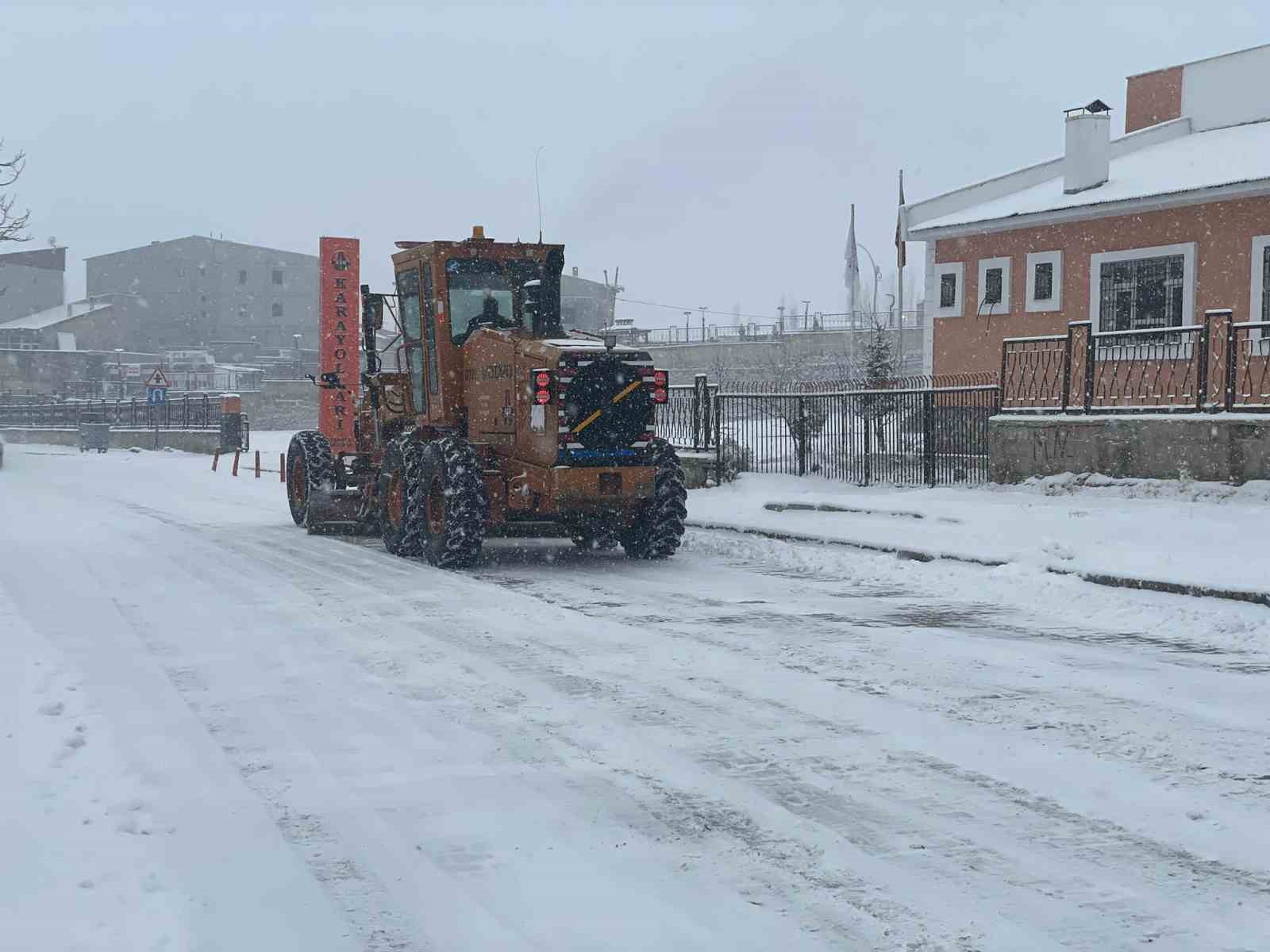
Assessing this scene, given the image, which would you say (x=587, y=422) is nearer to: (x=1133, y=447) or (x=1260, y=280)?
(x=1133, y=447)

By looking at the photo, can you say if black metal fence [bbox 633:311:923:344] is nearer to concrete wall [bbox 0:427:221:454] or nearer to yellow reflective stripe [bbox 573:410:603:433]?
concrete wall [bbox 0:427:221:454]

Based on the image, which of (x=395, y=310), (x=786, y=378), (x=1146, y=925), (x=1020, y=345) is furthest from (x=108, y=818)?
(x=786, y=378)

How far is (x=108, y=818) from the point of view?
540 centimetres

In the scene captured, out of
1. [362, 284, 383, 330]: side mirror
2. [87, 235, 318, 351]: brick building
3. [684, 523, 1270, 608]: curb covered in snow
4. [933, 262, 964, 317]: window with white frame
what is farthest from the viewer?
[87, 235, 318, 351]: brick building

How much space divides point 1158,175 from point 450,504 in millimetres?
19566

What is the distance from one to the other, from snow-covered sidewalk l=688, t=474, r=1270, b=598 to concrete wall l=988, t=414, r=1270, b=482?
237mm

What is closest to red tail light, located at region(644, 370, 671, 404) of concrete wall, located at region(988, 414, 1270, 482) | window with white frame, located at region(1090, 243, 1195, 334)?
concrete wall, located at region(988, 414, 1270, 482)

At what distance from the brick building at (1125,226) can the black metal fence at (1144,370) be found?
22.0 feet

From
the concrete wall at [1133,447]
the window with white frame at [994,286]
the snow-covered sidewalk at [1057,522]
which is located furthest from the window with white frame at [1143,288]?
the snow-covered sidewalk at [1057,522]

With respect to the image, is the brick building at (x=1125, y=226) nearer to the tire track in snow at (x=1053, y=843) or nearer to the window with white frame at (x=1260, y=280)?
the window with white frame at (x=1260, y=280)

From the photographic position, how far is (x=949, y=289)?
3173 cm

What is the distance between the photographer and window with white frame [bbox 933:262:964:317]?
31359 millimetres

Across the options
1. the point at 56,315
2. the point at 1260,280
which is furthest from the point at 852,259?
the point at 56,315

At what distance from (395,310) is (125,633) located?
22.8 feet
